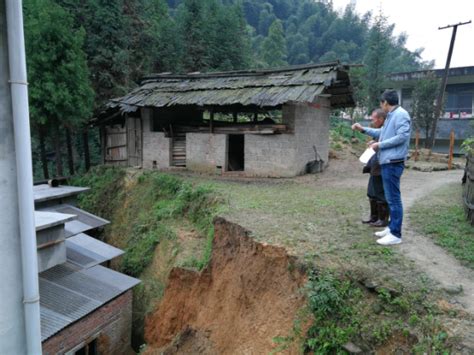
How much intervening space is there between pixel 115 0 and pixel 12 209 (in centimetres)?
1847

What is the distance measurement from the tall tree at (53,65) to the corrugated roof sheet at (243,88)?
1641mm

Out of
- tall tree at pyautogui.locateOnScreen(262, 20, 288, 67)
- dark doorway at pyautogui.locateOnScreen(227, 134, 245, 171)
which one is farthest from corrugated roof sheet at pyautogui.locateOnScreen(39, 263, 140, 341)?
tall tree at pyautogui.locateOnScreen(262, 20, 288, 67)

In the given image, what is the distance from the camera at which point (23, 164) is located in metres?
2.82

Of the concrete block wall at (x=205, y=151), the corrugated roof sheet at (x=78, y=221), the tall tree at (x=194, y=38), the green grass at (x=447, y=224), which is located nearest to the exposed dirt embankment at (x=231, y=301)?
the green grass at (x=447, y=224)

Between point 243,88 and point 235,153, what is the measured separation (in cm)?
292

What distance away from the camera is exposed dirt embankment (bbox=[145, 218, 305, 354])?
4.52 m

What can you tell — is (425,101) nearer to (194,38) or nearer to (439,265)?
(194,38)

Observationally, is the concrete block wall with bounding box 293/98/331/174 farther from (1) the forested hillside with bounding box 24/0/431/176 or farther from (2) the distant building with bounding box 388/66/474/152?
(2) the distant building with bounding box 388/66/474/152

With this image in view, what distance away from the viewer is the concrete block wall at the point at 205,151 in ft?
41.5

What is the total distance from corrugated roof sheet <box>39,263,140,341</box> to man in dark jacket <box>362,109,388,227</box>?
6301 millimetres

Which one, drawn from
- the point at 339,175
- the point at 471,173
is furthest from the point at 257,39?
the point at 471,173

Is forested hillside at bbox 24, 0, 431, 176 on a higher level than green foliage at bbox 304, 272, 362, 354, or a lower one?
higher

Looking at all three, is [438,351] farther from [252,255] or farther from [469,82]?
[469,82]

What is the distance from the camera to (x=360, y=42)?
56094mm
